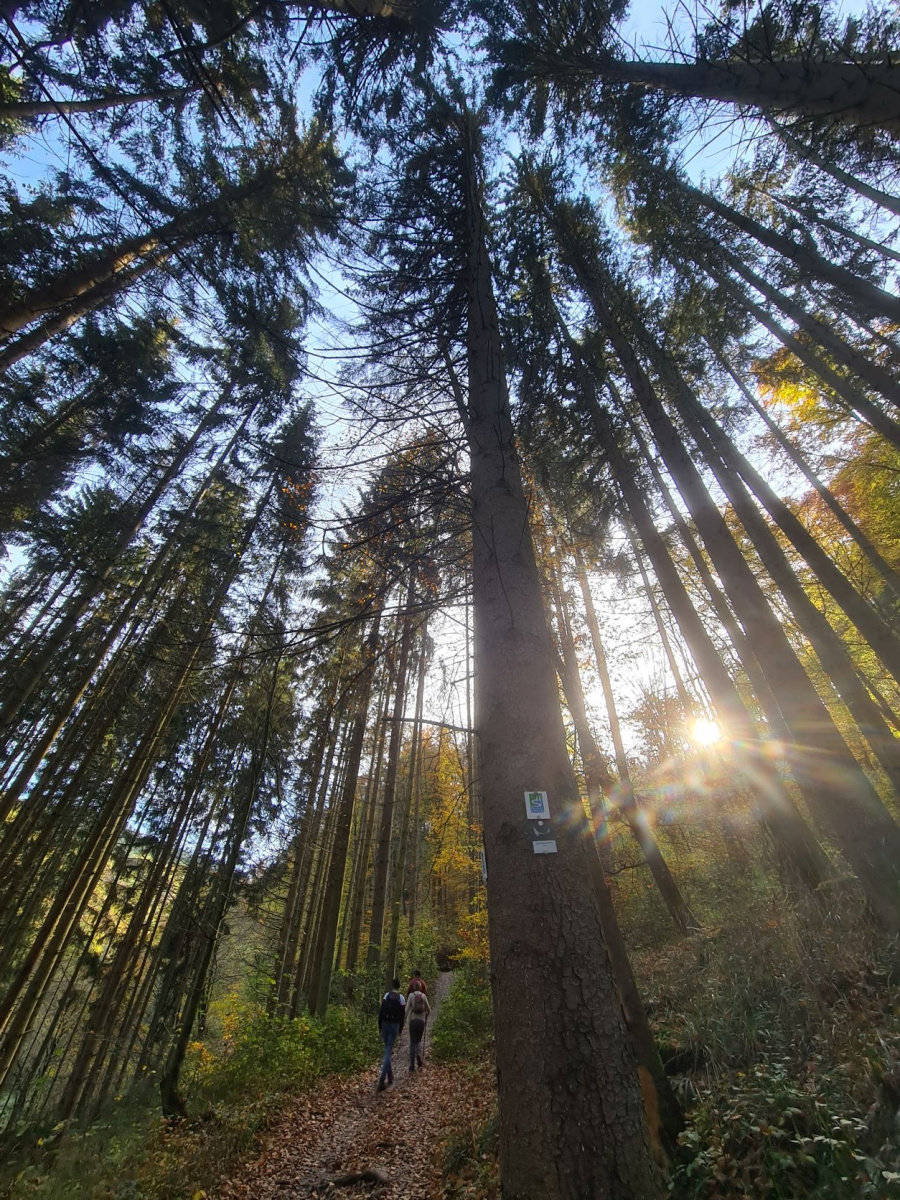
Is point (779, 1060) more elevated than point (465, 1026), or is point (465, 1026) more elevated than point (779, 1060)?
point (779, 1060)

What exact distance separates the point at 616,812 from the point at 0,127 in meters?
16.0

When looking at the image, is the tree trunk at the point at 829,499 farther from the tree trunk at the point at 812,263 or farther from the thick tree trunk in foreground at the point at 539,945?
the thick tree trunk in foreground at the point at 539,945

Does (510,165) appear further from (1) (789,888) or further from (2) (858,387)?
(1) (789,888)

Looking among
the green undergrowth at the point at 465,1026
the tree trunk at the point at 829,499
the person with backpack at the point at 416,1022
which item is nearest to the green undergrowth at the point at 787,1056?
the person with backpack at the point at 416,1022

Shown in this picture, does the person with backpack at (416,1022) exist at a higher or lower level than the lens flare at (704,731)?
lower

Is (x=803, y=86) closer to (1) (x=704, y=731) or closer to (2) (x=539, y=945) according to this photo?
(2) (x=539, y=945)

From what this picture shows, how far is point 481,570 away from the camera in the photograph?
2824mm

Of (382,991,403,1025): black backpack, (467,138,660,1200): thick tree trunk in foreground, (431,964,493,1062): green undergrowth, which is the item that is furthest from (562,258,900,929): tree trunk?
(431,964,493,1062): green undergrowth

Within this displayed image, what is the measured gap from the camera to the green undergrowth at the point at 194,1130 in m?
4.50

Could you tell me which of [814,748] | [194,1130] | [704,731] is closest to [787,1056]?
[814,748]

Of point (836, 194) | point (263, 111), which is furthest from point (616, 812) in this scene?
point (263, 111)

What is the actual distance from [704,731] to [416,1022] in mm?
10124

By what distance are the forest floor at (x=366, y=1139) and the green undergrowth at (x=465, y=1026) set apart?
990 millimetres

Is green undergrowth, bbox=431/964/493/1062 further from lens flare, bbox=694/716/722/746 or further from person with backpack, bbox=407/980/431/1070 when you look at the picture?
lens flare, bbox=694/716/722/746
